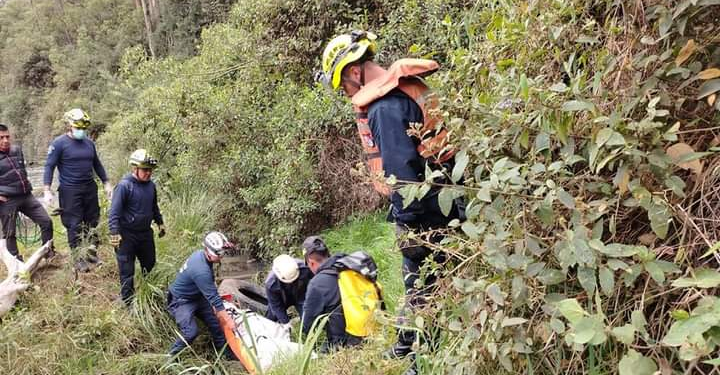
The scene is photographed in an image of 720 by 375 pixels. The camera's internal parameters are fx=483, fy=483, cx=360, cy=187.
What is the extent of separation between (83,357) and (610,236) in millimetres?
4516

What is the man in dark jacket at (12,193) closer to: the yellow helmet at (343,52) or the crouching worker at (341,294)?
the crouching worker at (341,294)

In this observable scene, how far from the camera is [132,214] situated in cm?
502

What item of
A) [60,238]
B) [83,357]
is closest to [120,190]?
[83,357]

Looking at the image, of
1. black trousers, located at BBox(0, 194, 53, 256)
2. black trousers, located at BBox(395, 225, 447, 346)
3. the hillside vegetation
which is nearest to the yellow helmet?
the hillside vegetation

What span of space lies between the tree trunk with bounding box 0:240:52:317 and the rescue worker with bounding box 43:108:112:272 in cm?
49

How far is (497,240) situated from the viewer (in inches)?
53.1

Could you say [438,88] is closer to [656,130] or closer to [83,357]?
[656,130]

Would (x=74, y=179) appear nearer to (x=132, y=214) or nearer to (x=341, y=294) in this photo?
(x=132, y=214)

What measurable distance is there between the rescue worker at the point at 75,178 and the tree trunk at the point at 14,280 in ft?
1.62

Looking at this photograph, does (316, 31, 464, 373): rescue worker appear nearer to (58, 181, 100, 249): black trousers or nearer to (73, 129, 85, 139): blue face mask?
(73, 129, 85, 139): blue face mask

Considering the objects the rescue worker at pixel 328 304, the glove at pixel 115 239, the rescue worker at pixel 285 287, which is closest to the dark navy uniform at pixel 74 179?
the glove at pixel 115 239

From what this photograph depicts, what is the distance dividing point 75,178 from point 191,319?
238 centimetres

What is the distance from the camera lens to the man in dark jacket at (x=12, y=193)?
212 inches

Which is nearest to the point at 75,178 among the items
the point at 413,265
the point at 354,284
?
the point at 354,284
